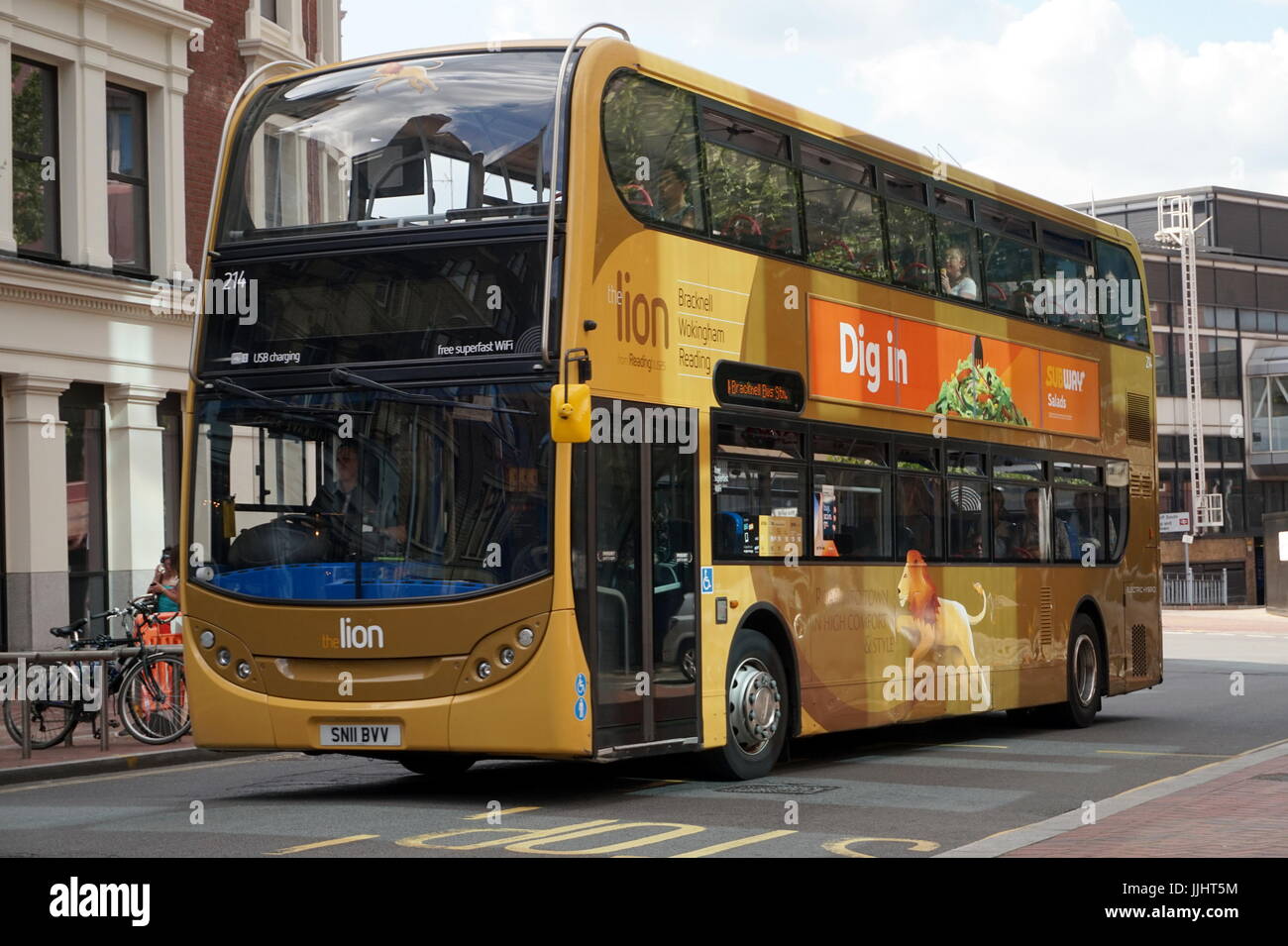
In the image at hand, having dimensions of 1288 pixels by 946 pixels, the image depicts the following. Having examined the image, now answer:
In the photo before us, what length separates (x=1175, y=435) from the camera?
7344 centimetres

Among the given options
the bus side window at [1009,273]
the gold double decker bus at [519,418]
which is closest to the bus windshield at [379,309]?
the gold double decker bus at [519,418]

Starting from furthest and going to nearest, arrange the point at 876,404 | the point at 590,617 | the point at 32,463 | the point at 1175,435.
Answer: the point at 1175,435
the point at 32,463
the point at 876,404
the point at 590,617

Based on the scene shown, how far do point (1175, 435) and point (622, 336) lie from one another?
6500 centimetres

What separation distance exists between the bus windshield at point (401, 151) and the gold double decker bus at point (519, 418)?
0.07ft

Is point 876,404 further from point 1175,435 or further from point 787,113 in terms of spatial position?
point 1175,435

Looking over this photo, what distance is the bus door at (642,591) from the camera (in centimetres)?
1156

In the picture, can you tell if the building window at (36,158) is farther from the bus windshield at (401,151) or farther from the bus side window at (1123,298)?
the bus side window at (1123,298)

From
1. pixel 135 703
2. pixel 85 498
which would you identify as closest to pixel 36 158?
pixel 85 498

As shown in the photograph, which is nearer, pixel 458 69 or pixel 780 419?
pixel 458 69

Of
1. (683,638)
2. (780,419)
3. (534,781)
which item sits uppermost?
(780,419)

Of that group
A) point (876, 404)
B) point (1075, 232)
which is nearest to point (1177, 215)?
point (1075, 232)

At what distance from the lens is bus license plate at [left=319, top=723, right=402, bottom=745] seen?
37.4 ft

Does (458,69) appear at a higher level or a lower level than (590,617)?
higher

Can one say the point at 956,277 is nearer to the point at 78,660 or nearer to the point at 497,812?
the point at 497,812
